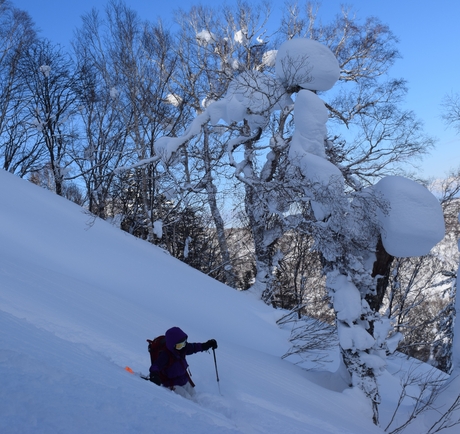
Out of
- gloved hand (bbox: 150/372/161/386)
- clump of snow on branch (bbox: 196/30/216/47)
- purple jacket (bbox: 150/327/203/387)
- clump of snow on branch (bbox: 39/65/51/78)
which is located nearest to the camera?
gloved hand (bbox: 150/372/161/386)

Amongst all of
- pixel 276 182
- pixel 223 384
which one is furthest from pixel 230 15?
pixel 223 384

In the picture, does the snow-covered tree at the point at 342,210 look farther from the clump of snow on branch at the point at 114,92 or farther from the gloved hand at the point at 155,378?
the clump of snow on branch at the point at 114,92

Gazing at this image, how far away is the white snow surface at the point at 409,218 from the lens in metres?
5.96

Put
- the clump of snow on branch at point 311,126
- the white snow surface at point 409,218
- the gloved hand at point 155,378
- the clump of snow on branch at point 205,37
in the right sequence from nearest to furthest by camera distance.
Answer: the gloved hand at point 155,378 < the white snow surface at point 409,218 < the clump of snow on branch at point 311,126 < the clump of snow on branch at point 205,37

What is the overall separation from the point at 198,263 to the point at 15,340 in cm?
1740

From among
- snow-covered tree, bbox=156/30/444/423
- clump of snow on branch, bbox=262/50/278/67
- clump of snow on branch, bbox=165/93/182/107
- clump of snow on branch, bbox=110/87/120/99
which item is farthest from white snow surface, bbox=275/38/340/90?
clump of snow on branch, bbox=110/87/120/99

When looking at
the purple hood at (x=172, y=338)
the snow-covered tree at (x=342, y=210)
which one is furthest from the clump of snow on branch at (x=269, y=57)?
the purple hood at (x=172, y=338)

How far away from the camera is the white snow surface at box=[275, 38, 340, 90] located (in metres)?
6.77

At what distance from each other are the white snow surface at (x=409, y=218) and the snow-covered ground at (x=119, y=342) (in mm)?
2535

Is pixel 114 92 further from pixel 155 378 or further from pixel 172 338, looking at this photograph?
pixel 155 378

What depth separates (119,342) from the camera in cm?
474

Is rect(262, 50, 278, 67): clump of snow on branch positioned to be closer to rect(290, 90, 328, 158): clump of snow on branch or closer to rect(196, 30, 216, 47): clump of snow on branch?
rect(196, 30, 216, 47): clump of snow on branch

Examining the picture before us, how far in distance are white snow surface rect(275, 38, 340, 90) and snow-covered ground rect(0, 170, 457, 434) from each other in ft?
15.6

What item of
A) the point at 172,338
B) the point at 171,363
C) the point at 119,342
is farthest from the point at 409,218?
the point at 119,342
